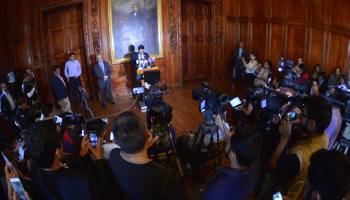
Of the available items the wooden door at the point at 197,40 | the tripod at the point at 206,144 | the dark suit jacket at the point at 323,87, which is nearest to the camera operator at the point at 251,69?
the wooden door at the point at 197,40

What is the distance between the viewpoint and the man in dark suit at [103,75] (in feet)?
30.4

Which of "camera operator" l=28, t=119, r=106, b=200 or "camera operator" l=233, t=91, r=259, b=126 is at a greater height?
"camera operator" l=28, t=119, r=106, b=200

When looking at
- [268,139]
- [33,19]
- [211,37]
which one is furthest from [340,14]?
[33,19]

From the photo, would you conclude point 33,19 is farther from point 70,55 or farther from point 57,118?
point 57,118

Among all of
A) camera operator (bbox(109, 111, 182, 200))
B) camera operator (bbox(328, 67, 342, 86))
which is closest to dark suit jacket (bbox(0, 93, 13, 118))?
camera operator (bbox(109, 111, 182, 200))

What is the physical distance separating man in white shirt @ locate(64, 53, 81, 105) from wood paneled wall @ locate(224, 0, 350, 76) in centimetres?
528

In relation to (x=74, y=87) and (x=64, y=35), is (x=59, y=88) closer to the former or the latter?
(x=74, y=87)

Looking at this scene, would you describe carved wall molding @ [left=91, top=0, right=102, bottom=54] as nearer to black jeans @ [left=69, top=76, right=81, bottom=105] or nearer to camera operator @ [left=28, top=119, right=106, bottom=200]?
black jeans @ [left=69, top=76, right=81, bottom=105]

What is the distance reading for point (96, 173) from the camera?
259cm

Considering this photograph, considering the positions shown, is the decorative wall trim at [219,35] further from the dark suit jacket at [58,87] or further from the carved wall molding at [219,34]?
the dark suit jacket at [58,87]

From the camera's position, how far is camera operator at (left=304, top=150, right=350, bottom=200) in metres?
2.01

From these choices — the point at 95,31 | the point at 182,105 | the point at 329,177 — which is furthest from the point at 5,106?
the point at 329,177

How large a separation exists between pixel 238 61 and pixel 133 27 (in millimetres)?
3620

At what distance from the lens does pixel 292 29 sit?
970 cm
